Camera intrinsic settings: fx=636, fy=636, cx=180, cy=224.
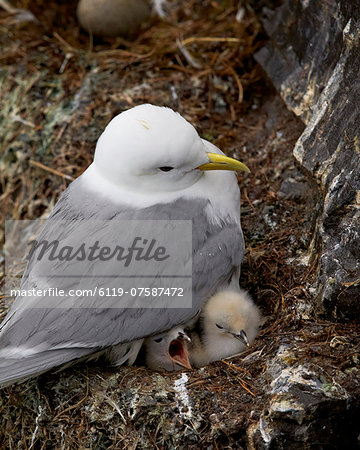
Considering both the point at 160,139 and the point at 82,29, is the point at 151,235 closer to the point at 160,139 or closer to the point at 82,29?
the point at 160,139

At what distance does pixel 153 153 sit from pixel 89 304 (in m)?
0.72

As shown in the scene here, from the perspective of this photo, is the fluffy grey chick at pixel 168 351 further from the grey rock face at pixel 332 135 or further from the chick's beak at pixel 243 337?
the grey rock face at pixel 332 135

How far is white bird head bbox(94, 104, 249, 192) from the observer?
112 inches

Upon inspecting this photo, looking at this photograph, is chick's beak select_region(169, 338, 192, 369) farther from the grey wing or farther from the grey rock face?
the grey rock face

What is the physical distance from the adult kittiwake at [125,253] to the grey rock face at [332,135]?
1.34 feet

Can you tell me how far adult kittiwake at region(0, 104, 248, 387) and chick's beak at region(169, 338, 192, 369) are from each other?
166mm

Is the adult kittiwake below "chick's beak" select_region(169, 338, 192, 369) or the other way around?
the other way around

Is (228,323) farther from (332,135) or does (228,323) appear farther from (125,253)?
(332,135)

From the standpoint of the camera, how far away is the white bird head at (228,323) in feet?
9.52

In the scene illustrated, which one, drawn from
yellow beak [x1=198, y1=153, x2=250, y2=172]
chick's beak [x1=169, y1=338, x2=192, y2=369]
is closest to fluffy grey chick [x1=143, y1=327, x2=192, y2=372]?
chick's beak [x1=169, y1=338, x2=192, y2=369]

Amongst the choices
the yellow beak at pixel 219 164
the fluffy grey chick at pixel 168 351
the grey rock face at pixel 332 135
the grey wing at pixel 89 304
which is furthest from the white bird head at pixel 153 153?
the fluffy grey chick at pixel 168 351

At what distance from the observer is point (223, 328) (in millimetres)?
2928

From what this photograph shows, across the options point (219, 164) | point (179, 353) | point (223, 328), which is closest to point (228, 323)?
point (223, 328)

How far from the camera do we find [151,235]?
2822 mm
